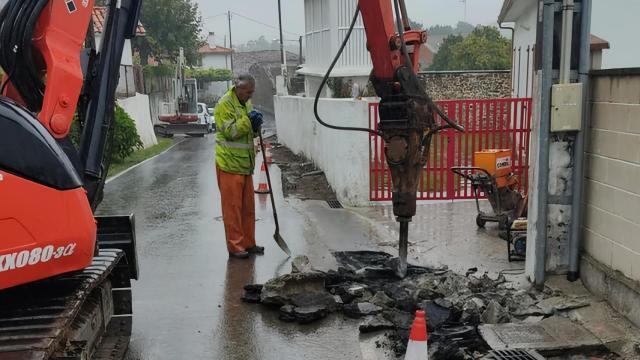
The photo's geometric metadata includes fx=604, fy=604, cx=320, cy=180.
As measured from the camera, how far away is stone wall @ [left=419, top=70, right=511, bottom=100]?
80.9ft

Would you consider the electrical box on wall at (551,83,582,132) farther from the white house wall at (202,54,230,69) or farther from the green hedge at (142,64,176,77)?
the white house wall at (202,54,230,69)

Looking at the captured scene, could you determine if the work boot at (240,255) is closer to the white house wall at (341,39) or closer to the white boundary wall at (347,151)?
the white boundary wall at (347,151)

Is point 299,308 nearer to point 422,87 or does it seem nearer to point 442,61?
point 422,87

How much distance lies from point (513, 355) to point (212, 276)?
3.51 meters

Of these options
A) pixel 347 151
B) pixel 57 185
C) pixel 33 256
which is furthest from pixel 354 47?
pixel 33 256

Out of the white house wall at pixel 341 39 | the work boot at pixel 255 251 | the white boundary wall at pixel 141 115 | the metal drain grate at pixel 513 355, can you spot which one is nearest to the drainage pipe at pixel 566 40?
the metal drain grate at pixel 513 355

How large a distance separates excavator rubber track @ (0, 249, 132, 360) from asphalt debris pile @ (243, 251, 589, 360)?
1493 mm

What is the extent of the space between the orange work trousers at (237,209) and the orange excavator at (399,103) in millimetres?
2486

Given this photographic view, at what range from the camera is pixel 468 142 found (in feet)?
Answer: 33.8

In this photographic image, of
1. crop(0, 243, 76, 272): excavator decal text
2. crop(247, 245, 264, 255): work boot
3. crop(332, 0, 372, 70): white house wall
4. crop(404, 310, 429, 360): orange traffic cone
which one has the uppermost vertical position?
crop(332, 0, 372, 70): white house wall

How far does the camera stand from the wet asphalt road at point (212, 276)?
16.3 feet

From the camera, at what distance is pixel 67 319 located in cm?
337

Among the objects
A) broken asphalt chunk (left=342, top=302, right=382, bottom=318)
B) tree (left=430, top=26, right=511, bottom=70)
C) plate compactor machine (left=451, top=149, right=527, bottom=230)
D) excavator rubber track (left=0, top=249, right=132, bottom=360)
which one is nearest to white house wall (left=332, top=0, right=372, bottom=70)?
plate compactor machine (left=451, top=149, right=527, bottom=230)

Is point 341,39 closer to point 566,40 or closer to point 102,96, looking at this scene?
point 566,40
